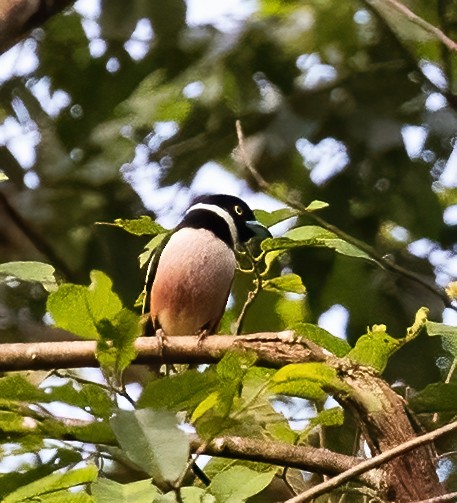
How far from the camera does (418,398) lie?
1687 mm

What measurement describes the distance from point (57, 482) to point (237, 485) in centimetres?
22

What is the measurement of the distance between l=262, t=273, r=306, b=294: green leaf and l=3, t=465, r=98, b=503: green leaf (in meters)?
0.93

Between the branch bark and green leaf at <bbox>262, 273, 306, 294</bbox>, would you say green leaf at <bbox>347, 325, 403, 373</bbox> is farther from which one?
green leaf at <bbox>262, 273, 306, 294</bbox>

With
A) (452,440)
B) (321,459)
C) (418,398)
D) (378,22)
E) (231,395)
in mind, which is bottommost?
(452,440)

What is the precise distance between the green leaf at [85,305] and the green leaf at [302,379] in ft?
0.77

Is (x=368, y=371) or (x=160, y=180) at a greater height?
(x=368, y=371)

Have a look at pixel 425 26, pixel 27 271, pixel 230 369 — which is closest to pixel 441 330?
pixel 230 369

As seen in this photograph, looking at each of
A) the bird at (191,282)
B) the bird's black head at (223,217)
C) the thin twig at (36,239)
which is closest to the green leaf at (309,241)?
the bird at (191,282)

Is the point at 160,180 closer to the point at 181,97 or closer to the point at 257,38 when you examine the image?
A: the point at 181,97

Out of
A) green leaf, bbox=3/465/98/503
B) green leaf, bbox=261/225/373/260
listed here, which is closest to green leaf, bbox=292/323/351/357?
green leaf, bbox=261/225/373/260

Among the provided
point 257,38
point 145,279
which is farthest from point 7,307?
point 257,38

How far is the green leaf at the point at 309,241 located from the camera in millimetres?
1864

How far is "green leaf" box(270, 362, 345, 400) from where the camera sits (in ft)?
4.30

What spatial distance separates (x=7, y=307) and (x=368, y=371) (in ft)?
8.14
